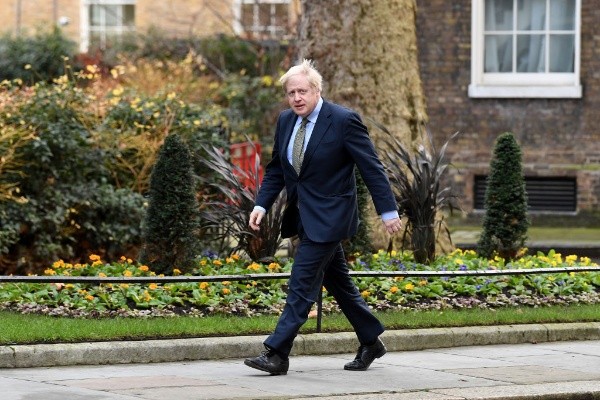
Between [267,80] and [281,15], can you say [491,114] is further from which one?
[281,15]

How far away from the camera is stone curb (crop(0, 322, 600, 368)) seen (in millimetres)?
9086

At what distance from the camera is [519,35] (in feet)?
72.9

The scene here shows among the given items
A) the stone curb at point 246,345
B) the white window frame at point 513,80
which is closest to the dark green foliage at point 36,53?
the white window frame at point 513,80

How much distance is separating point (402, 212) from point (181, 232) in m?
2.22

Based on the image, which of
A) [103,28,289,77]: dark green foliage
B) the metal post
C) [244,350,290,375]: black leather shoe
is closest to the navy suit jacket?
[244,350,290,375]: black leather shoe

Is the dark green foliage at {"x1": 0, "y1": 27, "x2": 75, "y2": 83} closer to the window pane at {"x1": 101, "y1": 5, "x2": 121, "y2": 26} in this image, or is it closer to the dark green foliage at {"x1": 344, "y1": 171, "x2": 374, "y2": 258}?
the window pane at {"x1": 101, "y1": 5, "x2": 121, "y2": 26}

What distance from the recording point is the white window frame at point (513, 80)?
21719mm

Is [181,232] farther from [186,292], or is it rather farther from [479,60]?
[479,60]

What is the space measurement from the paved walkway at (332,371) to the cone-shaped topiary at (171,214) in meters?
2.14

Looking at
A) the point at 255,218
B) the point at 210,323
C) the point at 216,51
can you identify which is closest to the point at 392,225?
the point at 255,218

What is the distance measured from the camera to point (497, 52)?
22250mm

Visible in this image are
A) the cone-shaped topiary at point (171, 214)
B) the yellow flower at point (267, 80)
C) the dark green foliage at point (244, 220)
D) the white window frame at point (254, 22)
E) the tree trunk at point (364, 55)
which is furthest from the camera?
the white window frame at point (254, 22)

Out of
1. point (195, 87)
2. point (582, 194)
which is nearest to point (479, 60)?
point (582, 194)

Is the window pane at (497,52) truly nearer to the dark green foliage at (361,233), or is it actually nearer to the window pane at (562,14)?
the window pane at (562,14)
